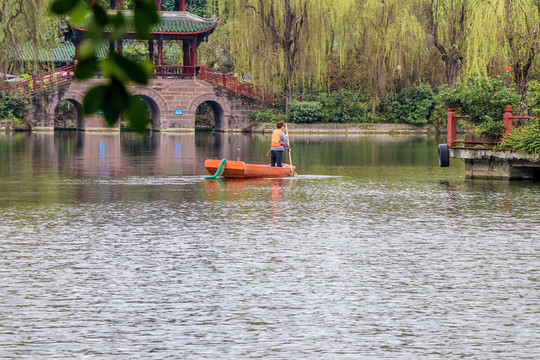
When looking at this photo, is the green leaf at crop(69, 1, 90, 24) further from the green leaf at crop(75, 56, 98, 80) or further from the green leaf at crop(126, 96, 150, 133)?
the green leaf at crop(126, 96, 150, 133)

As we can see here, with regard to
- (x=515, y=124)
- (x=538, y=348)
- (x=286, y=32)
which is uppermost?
(x=286, y=32)

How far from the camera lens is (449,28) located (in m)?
54.0

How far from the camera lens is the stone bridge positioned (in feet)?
196

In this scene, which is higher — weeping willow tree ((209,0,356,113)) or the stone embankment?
weeping willow tree ((209,0,356,113))

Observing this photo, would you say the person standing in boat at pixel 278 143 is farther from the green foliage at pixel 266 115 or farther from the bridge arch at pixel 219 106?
the bridge arch at pixel 219 106

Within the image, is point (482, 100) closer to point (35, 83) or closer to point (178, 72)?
point (35, 83)

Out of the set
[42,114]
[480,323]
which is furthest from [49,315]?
[42,114]

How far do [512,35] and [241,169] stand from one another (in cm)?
1097

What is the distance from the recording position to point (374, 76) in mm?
58094

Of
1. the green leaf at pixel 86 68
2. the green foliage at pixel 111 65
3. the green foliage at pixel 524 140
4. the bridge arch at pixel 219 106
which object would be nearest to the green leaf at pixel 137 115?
the green foliage at pixel 111 65

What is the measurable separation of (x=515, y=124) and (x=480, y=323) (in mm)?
17572

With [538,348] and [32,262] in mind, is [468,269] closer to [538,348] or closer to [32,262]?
[538,348]

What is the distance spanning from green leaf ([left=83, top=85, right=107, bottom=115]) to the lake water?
82.4 inches

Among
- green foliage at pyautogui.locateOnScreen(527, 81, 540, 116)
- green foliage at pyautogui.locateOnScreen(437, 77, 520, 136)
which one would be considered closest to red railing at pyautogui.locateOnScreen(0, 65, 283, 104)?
green foliage at pyautogui.locateOnScreen(437, 77, 520, 136)
